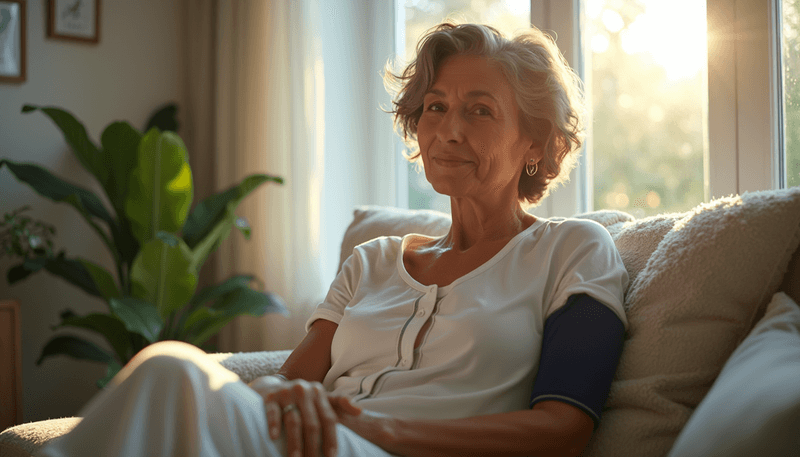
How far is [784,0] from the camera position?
56.5 inches

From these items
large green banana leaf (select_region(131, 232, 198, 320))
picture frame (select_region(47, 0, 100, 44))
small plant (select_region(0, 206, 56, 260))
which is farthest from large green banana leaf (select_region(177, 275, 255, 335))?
picture frame (select_region(47, 0, 100, 44))

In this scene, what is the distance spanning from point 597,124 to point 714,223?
108cm

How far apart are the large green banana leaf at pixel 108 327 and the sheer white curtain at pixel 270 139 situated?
577 mm

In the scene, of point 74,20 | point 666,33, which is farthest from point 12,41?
point 666,33

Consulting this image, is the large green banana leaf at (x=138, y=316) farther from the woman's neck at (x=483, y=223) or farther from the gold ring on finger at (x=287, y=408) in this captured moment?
the gold ring on finger at (x=287, y=408)

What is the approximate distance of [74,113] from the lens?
3.11m

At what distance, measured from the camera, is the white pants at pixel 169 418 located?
2.32 feet

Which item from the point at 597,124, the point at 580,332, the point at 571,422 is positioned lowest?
the point at 571,422

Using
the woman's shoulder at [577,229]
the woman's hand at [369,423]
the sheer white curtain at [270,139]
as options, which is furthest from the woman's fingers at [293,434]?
the sheer white curtain at [270,139]

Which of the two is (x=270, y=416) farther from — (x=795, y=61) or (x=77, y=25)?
(x=77, y=25)

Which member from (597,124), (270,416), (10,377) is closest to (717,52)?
(597,124)

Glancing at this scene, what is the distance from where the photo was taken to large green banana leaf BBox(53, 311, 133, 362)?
2.41 metres

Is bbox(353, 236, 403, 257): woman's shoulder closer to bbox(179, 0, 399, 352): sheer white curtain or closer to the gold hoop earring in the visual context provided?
the gold hoop earring

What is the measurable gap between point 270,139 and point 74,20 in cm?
118
